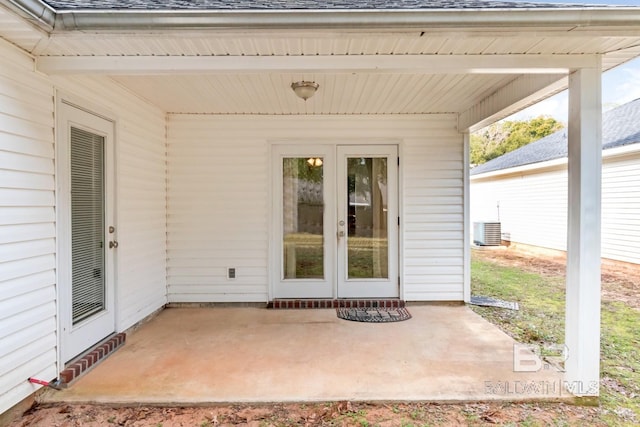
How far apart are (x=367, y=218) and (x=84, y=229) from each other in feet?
10.5

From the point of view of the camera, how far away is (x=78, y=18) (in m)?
2.03

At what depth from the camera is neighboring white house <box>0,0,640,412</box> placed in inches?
82.7

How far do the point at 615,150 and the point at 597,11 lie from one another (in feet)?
24.3

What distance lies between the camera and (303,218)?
480cm

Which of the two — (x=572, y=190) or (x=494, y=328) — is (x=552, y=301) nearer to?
(x=494, y=328)

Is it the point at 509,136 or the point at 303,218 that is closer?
the point at 303,218

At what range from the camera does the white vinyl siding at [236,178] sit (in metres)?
4.70

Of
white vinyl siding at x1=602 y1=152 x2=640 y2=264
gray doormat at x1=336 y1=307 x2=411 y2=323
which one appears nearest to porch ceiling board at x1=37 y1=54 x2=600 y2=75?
gray doormat at x1=336 y1=307 x2=411 y2=323

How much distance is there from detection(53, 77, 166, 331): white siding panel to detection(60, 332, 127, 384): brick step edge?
0.69 ft

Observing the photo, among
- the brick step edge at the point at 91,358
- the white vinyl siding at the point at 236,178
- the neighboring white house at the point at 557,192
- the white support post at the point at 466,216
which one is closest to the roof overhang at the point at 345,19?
the brick step edge at the point at 91,358

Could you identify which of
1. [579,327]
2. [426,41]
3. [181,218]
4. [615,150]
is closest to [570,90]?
[426,41]

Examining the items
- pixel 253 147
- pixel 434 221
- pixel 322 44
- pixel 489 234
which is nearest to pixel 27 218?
pixel 322 44

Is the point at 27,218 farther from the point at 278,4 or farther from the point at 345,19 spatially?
the point at 345,19

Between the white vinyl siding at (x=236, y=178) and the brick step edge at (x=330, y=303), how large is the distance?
0.21 meters
